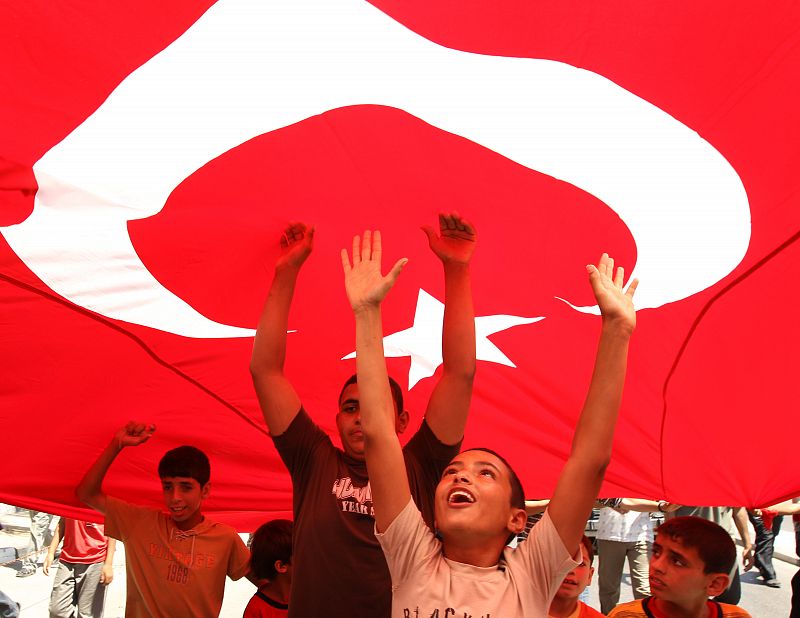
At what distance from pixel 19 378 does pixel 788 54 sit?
2.87 meters

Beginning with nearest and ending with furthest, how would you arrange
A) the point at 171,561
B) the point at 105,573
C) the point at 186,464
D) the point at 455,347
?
1. the point at 455,347
2. the point at 171,561
3. the point at 186,464
4. the point at 105,573

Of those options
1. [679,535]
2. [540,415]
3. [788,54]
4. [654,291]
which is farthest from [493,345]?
[788,54]

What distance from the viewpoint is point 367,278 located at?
203 cm

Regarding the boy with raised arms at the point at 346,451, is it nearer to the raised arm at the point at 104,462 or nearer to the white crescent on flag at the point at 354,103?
the white crescent on flag at the point at 354,103

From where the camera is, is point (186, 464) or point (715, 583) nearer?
point (715, 583)

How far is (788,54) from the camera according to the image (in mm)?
1839

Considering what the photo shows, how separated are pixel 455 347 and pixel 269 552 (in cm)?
146

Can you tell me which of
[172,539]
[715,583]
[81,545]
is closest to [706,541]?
[715,583]

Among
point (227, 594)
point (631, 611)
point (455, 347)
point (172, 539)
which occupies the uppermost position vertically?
point (455, 347)

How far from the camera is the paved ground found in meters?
7.22

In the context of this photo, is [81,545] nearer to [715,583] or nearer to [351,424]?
[351,424]

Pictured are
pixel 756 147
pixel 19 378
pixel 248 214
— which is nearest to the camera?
pixel 756 147

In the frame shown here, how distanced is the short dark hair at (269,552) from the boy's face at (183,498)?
29cm

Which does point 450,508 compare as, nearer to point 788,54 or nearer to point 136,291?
point 788,54
